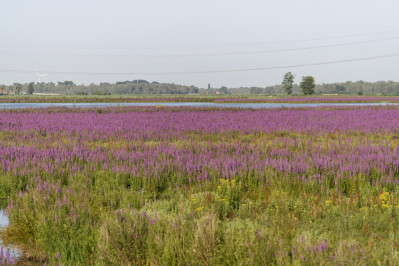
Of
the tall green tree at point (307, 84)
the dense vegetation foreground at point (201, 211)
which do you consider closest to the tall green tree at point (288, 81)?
the tall green tree at point (307, 84)

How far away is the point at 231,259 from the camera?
3.04 meters

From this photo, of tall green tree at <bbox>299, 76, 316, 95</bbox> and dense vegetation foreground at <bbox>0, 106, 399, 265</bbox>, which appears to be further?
tall green tree at <bbox>299, 76, 316, 95</bbox>

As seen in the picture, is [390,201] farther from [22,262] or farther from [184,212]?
[22,262]

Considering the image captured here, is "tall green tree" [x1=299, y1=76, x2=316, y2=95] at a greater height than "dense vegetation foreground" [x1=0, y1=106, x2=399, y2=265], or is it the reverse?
"tall green tree" [x1=299, y1=76, x2=316, y2=95]

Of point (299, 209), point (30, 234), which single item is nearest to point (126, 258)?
point (30, 234)

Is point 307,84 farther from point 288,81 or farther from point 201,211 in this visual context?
point 201,211

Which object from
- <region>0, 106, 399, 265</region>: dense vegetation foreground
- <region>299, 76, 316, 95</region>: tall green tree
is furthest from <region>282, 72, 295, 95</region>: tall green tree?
<region>0, 106, 399, 265</region>: dense vegetation foreground

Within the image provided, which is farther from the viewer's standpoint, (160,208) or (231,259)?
(160,208)

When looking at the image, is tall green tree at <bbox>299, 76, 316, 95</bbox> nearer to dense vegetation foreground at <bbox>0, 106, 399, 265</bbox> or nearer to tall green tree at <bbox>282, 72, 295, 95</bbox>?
tall green tree at <bbox>282, 72, 295, 95</bbox>

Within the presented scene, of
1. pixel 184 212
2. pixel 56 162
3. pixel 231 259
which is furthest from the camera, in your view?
pixel 56 162

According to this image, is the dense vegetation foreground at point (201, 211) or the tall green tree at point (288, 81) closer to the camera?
the dense vegetation foreground at point (201, 211)

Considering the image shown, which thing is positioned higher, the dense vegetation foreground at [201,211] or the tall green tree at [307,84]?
the tall green tree at [307,84]

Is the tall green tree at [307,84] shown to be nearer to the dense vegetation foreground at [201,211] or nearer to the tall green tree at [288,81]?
the tall green tree at [288,81]

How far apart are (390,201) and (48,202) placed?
5.04 meters
